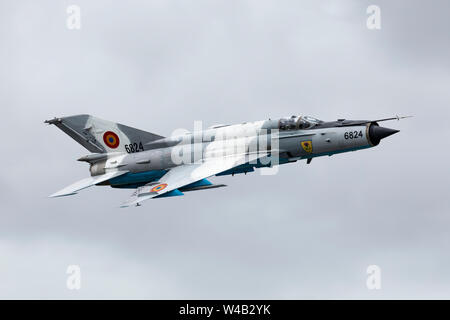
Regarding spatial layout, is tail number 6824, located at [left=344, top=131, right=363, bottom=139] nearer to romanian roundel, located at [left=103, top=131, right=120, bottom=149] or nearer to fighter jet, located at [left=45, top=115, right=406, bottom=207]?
fighter jet, located at [left=45, top=115, right=406, bottom=207]

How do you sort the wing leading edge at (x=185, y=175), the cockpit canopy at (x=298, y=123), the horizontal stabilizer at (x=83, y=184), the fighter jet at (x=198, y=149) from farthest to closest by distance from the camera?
the horizontal stabilizer at (x=83, y=184)
the cockpit canopy at (x=298, y=123)
the fighter jet at (x=198, y=149)
the wing leading edge at (x=185, y=175)

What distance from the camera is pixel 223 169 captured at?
39438mm

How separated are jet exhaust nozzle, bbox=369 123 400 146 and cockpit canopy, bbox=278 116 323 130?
244 cm

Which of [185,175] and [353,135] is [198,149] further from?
[353,135]

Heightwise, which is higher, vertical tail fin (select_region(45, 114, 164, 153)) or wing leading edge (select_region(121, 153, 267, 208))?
vertical tail fin (select_region(45, 114, 164, 153))

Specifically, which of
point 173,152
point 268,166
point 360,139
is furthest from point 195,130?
point 360,139

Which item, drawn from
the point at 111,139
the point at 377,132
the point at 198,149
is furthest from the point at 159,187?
the point at 377,132

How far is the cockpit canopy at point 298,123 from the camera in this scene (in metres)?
39.9

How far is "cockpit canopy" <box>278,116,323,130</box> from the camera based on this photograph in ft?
131

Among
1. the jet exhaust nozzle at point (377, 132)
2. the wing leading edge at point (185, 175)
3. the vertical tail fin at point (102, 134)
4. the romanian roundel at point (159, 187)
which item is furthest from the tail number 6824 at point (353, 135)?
the vertical tail fin at point (102, 134)

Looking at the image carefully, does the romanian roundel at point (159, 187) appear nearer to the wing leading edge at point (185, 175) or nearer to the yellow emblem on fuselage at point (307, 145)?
the wing leading edge at point (185, 175)

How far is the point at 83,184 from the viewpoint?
1671 inches

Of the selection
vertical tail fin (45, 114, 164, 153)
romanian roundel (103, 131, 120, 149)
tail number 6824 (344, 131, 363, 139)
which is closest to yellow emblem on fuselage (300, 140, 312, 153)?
tail number 6824 (344, 131, 363, 139)

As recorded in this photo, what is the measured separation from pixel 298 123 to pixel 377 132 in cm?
347
